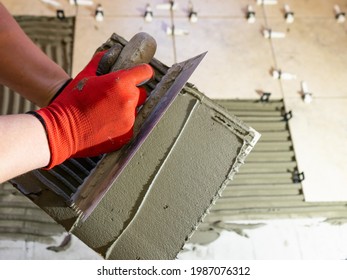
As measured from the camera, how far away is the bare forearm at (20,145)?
2.34ft

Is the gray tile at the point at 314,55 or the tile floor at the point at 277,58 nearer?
the tile floor at the point at 277,58

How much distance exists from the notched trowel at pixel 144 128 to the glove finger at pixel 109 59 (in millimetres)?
135

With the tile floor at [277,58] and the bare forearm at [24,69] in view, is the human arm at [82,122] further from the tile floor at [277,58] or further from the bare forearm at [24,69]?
the tile floor at [277,58]

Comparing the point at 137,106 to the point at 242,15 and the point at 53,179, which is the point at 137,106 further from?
the point at 242,15

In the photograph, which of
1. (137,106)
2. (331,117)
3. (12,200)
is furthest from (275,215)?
(12,200)

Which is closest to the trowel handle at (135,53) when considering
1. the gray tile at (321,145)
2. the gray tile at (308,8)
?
the gray tile at (321,145)

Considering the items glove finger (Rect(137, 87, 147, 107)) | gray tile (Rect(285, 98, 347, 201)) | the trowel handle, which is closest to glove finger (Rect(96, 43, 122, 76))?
the trowel handle

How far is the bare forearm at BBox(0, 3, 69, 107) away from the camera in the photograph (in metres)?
1.02

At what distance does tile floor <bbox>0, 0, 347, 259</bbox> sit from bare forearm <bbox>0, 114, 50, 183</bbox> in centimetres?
95

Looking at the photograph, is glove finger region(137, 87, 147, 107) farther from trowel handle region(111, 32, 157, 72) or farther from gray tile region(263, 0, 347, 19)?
Answer: gray tile region(263, 0, 347, 19)

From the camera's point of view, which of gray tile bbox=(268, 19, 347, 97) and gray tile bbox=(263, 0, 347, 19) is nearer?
gray tile bbox=(268, 19, 347, 97)

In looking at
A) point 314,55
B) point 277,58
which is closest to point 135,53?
point 277,58

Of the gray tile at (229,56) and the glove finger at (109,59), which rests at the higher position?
the glove finger at (109,59)

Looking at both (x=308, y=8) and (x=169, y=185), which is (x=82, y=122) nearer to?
(x=169, y=185)
